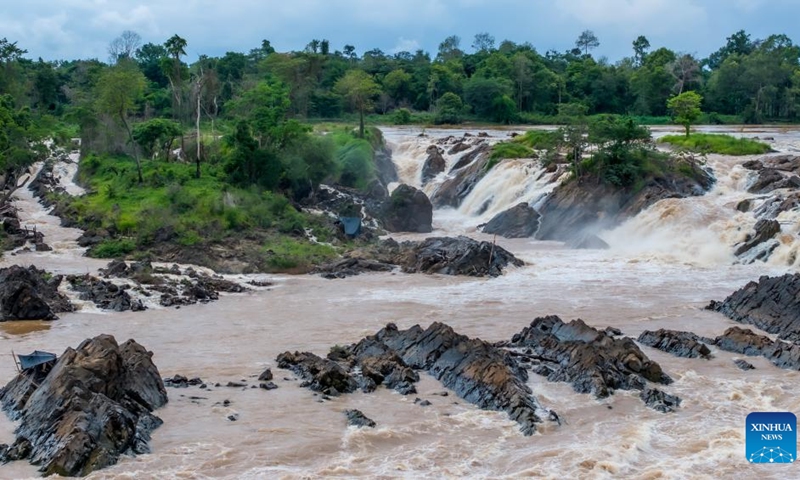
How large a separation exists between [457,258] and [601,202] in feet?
38.5

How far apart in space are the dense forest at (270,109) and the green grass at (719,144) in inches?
62.5

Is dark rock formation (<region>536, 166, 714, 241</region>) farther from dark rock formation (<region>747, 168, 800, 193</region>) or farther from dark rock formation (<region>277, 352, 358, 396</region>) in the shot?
dark rock formation (<region>277, 352, 358, 396</region>)

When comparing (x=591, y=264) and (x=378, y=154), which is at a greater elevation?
(x=378, y=154)

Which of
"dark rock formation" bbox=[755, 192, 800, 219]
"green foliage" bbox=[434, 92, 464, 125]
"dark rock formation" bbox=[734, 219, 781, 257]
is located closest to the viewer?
"dark rock formation" bbox=[734, 219, 781, 257]

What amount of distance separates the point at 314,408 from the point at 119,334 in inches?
352

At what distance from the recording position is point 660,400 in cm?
1889

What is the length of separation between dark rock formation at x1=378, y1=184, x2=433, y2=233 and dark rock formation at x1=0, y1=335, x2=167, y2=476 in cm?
2508

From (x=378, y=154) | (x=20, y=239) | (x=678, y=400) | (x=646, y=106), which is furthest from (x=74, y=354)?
(x=646, y=106)

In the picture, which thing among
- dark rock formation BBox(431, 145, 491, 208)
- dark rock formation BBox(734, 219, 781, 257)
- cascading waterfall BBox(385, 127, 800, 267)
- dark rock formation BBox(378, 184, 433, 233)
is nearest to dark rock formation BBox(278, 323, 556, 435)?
cascading waterfall BBox(385, 127, 800, 267)

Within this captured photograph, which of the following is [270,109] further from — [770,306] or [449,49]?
[449,49]

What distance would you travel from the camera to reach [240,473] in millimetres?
15734

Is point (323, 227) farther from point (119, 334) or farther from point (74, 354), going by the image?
point (74, 354)

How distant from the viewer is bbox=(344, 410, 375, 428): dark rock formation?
1772 centimetres

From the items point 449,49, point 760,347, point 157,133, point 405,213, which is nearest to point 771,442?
point 760,347
